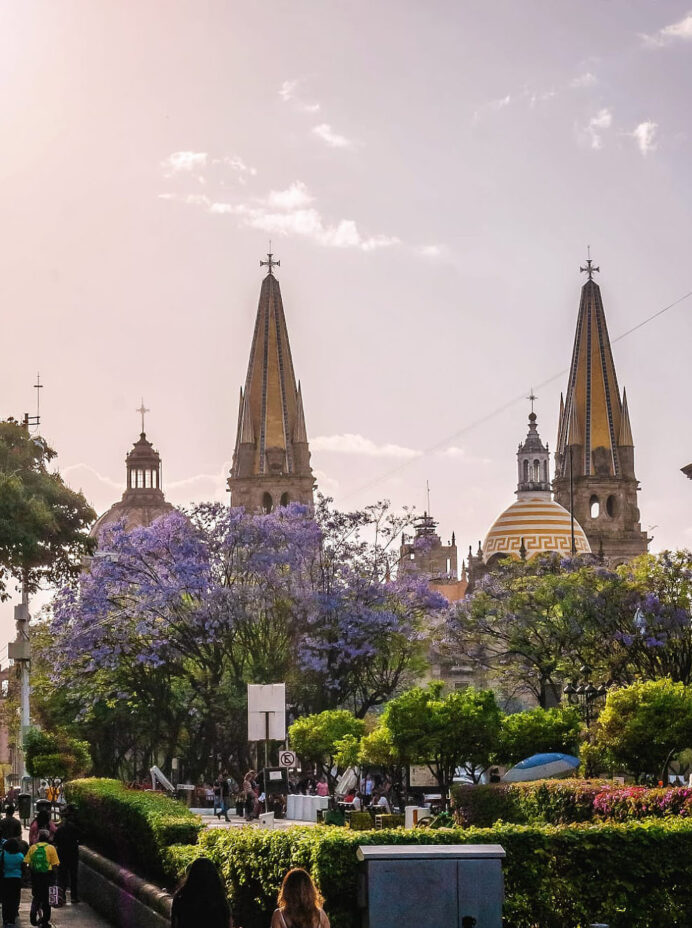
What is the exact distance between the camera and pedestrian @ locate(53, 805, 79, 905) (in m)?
21.0

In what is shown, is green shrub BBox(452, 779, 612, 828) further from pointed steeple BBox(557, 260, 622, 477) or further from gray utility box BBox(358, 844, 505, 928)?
pointed steeple BBox(557, 260, 622, 477)

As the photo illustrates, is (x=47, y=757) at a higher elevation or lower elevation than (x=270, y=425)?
lower

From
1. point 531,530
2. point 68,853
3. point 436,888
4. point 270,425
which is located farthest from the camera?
point 270,425

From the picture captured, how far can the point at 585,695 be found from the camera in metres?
37.9

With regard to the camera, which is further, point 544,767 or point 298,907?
point 544,767

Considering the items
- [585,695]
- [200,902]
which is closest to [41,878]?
[200,902]

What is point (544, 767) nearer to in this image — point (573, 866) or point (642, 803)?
point (642, 803)

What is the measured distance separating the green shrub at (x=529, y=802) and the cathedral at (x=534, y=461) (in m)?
64.8

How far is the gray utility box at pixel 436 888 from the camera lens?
35.3ft

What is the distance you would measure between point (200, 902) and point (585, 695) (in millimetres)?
28753

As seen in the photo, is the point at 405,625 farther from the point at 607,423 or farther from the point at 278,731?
the point at 607,423

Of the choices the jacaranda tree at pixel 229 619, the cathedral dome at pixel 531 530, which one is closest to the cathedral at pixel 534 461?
the cathedral dome at pixel 531 530

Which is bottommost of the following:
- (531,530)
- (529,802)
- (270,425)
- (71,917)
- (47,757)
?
(71,917)

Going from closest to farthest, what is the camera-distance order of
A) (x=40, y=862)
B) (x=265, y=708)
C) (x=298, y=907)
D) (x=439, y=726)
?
(x=298, y=907) → (x=40, y=862) → (x=265, y=708) → (x=439, y=726)
